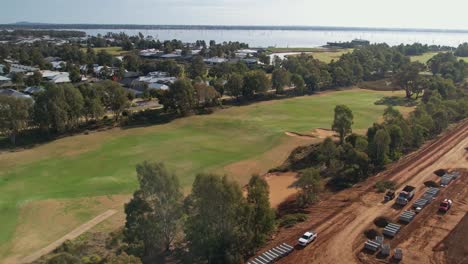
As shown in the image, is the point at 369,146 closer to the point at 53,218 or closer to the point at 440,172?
the point at 440,172

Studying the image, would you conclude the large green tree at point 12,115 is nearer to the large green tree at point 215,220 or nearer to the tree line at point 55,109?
the tree line at point 55,109

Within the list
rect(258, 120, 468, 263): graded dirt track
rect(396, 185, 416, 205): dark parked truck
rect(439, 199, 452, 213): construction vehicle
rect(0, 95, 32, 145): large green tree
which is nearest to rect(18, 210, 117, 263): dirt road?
rect(258, 120, 468, 263): graded dirt track

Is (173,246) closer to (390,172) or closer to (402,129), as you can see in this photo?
(390,172)

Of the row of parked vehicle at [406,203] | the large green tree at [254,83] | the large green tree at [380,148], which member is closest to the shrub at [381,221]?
the row of parked vehicle at [406,203]

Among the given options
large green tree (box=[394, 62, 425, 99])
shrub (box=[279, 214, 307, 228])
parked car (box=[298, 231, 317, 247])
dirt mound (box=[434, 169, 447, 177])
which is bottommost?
shrub (box=[279, 214, 307, 228])

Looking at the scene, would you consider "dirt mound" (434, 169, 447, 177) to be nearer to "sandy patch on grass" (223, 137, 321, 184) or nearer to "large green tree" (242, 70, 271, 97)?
"sandy patch on grass" (223, 137, 321, 184)

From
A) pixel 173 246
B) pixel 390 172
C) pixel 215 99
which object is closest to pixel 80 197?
pixel 173 246
